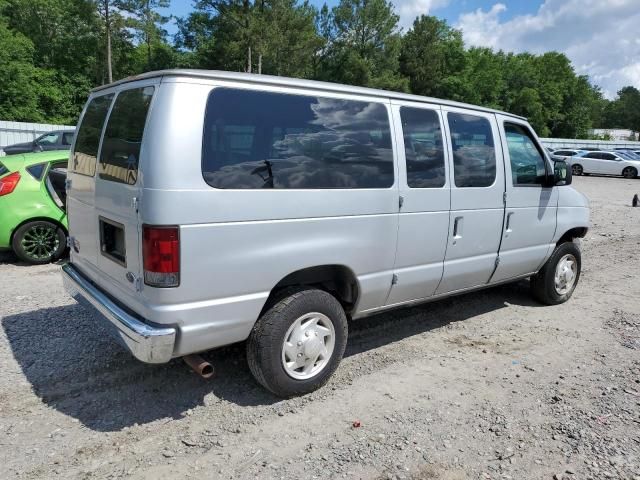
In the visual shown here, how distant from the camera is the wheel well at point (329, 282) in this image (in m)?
3.53

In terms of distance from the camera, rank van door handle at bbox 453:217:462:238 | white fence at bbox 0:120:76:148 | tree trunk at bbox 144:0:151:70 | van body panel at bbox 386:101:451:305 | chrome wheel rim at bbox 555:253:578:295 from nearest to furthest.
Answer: van body panel at bbox 386:101:451:305 < van door handle at bbox 453:217:462:238 < chrome wheel rim at bbox 555:253:578:295 < white fence at bbox 0:120:76:148 < tree trunk at bbox 144:0:151:70

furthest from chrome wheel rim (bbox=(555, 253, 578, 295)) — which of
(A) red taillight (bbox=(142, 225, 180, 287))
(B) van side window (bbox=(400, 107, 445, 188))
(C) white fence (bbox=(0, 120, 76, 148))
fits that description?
(C) white fence (bbox=(0, 120, 76, 148))

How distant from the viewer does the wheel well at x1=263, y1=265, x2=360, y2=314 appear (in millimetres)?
3525

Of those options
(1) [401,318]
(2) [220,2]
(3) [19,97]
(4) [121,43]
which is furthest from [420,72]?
(1) [401,318]

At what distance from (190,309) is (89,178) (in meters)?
1.41

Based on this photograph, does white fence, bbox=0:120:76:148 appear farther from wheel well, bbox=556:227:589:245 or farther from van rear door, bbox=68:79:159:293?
wheel well, bbox=556:227:589:245

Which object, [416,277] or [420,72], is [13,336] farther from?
[420,72]

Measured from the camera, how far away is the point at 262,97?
326cm

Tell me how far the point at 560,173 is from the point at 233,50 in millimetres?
35292

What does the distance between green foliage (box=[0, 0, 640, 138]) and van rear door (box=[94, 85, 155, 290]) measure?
3586cm

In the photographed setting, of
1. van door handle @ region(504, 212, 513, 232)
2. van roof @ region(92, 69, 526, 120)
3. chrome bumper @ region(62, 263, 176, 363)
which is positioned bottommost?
chrome bumper @ region(62, 263, 176, 363)

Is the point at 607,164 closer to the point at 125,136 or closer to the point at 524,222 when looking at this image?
the point at 524,222

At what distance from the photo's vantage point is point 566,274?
6.04 meters

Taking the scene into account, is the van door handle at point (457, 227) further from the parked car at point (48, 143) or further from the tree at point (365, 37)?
the tree at point (365, 37)
